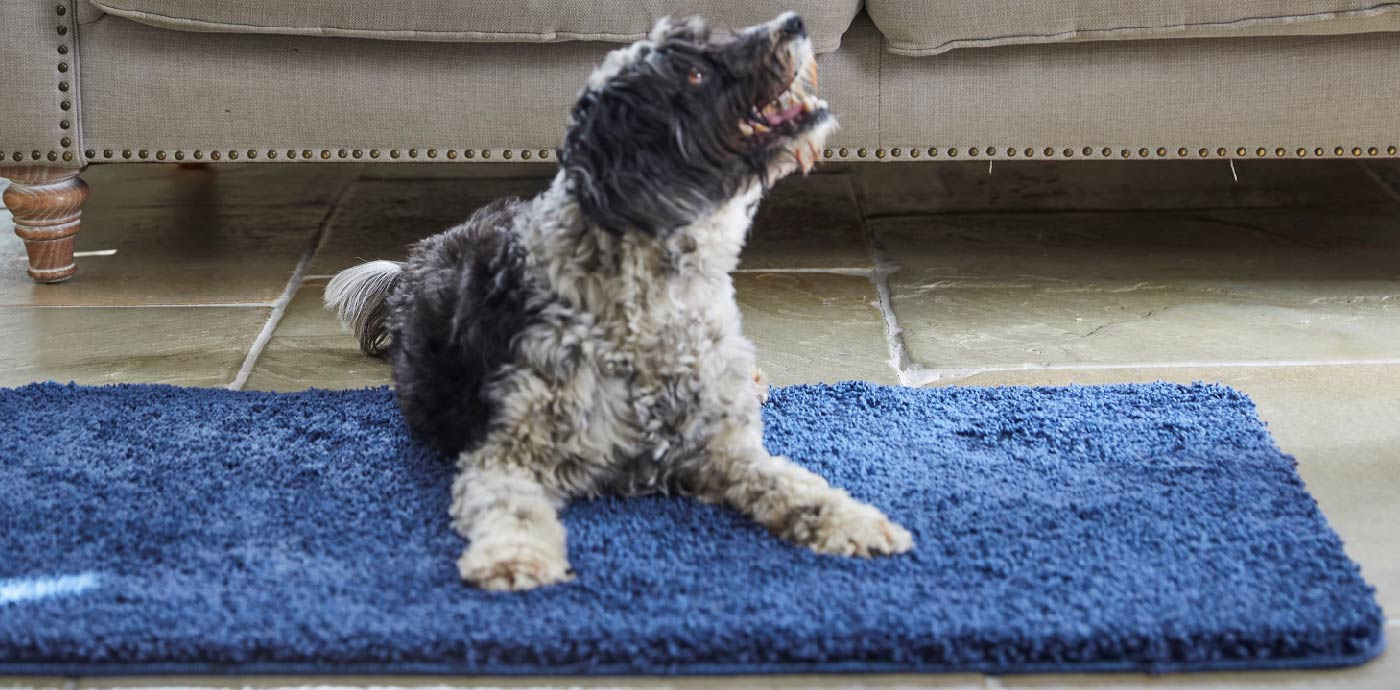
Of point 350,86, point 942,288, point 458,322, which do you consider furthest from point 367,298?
point 942,288

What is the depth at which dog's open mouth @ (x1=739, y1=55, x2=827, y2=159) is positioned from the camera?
1874 mm

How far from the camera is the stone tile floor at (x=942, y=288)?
2.42 meters

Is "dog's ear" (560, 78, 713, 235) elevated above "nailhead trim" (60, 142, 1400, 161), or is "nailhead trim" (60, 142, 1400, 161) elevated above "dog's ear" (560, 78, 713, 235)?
"dog's ear" (560, 78, 713, 235)

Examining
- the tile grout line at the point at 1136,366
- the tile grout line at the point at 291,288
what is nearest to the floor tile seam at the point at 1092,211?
the tile grout line at the point at 1136,366

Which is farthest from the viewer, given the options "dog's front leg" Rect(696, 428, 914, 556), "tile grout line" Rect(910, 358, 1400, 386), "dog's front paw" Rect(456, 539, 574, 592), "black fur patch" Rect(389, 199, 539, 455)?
"tile grout line" Rect(910, 358, 1400, 386)

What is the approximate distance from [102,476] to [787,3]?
65.2 inches

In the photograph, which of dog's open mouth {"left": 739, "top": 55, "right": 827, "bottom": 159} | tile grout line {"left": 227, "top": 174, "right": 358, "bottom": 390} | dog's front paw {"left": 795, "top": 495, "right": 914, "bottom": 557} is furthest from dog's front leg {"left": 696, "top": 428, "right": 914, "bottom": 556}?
tile grout line {"left": 227, "top": 174, "right": 358, "bottom": 390}

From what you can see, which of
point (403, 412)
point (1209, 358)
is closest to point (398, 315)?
point (403, 412)

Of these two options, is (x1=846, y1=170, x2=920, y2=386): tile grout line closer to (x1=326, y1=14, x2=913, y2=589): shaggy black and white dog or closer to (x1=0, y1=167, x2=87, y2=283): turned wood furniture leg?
(x1=326, y1=14, x2=913, y2=589): shaggy black and white dog

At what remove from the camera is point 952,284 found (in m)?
3.22

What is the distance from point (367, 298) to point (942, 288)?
133cm

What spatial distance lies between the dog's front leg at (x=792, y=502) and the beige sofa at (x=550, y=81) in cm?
120

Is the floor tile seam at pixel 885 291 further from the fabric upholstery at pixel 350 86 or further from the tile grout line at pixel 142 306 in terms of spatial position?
the tile grout line at pixel 142 306

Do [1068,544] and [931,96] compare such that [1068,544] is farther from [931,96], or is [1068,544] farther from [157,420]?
[157,420]
